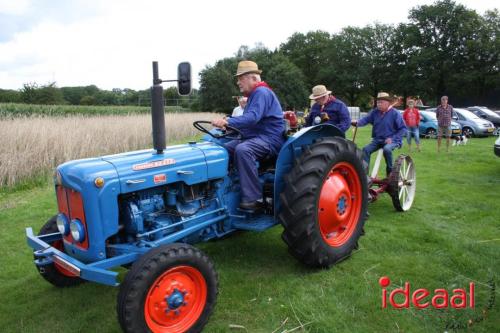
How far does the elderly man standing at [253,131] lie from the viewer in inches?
144

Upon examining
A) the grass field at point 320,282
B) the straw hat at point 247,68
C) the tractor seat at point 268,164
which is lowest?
the grass field at point 320,282

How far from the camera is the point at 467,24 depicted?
41.7 m

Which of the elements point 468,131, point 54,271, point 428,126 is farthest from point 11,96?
point 54,271

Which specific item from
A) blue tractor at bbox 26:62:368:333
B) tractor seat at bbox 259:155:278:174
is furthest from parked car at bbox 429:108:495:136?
tractor seat at bbox 259:155:278:174

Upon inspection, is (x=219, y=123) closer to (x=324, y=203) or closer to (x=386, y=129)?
(x=324, y=203)

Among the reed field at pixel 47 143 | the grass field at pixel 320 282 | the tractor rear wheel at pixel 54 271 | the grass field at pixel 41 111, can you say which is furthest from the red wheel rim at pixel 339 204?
the grass field at pixel 41 111

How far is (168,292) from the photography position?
279 cm

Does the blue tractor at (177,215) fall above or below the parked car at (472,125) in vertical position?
above

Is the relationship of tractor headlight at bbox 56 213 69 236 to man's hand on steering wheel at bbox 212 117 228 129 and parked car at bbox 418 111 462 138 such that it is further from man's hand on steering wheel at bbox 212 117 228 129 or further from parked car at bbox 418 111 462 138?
parked car at bbox 418 111 462 138

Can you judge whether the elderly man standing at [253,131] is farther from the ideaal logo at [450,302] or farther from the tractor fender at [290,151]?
the ideaal logo at [450,302]

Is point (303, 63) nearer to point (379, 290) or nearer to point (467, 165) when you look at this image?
point (467, 165)

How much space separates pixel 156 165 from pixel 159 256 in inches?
31.9

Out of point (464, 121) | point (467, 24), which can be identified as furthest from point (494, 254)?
point (467, 24)

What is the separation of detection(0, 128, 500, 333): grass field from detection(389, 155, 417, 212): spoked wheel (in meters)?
0.20
